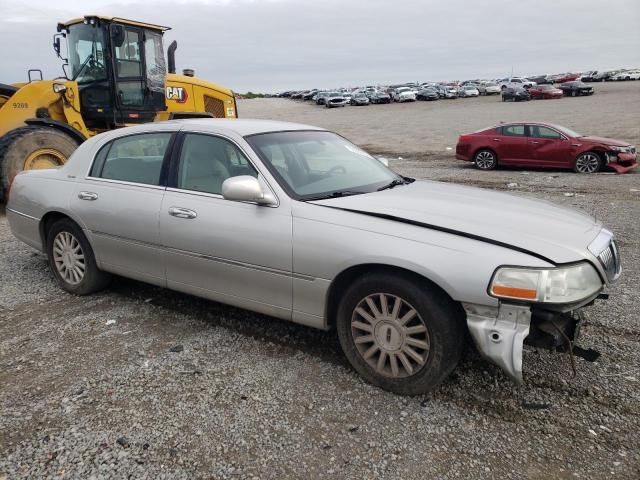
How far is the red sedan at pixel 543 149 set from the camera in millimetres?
13023

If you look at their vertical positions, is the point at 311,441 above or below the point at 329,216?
below

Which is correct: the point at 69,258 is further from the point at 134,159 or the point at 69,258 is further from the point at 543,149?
the point at 543,149

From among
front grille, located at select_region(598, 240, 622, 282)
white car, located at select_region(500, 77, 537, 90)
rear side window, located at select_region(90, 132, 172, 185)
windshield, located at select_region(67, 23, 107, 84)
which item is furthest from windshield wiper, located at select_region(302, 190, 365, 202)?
white car, located at select_region(500, 77, 537, 90)

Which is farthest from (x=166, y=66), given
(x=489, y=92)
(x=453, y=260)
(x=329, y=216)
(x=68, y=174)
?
(x=489, y=92)

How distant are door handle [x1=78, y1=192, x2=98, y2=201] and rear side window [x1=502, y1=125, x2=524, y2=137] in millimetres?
12651

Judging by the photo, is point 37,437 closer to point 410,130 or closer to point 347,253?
point 347,253

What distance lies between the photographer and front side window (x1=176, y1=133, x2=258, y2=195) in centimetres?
382

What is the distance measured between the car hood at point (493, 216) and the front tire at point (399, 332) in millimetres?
436

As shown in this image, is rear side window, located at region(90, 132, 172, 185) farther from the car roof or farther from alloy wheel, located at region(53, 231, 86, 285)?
alloy wheel, located at region(53, 231, 86, 285)

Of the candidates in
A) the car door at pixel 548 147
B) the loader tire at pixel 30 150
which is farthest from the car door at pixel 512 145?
the loader tire at pixel 30 150

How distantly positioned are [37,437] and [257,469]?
49.7 inches

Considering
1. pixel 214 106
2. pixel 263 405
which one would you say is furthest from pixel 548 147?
pixel 263 405

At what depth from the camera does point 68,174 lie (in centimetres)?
482

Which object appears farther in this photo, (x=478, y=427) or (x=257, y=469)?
(x=478, y=427)
